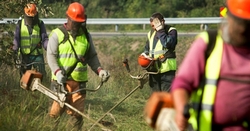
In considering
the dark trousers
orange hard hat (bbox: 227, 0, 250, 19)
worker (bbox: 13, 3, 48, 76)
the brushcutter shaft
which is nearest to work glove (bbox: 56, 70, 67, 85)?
the brushcutter shaft

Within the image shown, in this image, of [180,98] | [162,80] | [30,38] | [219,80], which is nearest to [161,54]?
[162,80]

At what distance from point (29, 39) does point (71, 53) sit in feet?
12.3

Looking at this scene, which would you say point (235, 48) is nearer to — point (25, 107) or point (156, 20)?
point (25, 107)

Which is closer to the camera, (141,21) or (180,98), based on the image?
(180,98)

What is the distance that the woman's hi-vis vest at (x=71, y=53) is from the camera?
8641 millimetres

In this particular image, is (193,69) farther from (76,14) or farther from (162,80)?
(162,80)

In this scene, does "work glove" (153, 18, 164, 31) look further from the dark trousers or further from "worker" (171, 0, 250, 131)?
"worker" (171, 0, 250, 131)

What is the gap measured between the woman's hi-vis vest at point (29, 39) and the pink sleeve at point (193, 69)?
8.21 meters

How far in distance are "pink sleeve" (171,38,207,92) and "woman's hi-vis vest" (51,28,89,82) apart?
444 centimetres

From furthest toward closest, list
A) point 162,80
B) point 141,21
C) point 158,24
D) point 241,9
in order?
point 141,21 < point 162,80 < point 158,24 < point 241,9

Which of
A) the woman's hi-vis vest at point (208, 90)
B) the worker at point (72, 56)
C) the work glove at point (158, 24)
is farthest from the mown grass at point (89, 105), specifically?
the woman's hi-vis vest at point (208, 90)

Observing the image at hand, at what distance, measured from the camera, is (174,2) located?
3070 centimetres

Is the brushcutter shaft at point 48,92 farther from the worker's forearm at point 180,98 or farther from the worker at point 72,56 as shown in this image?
the worker's forearm at point 180,98

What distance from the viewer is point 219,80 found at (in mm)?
4324
